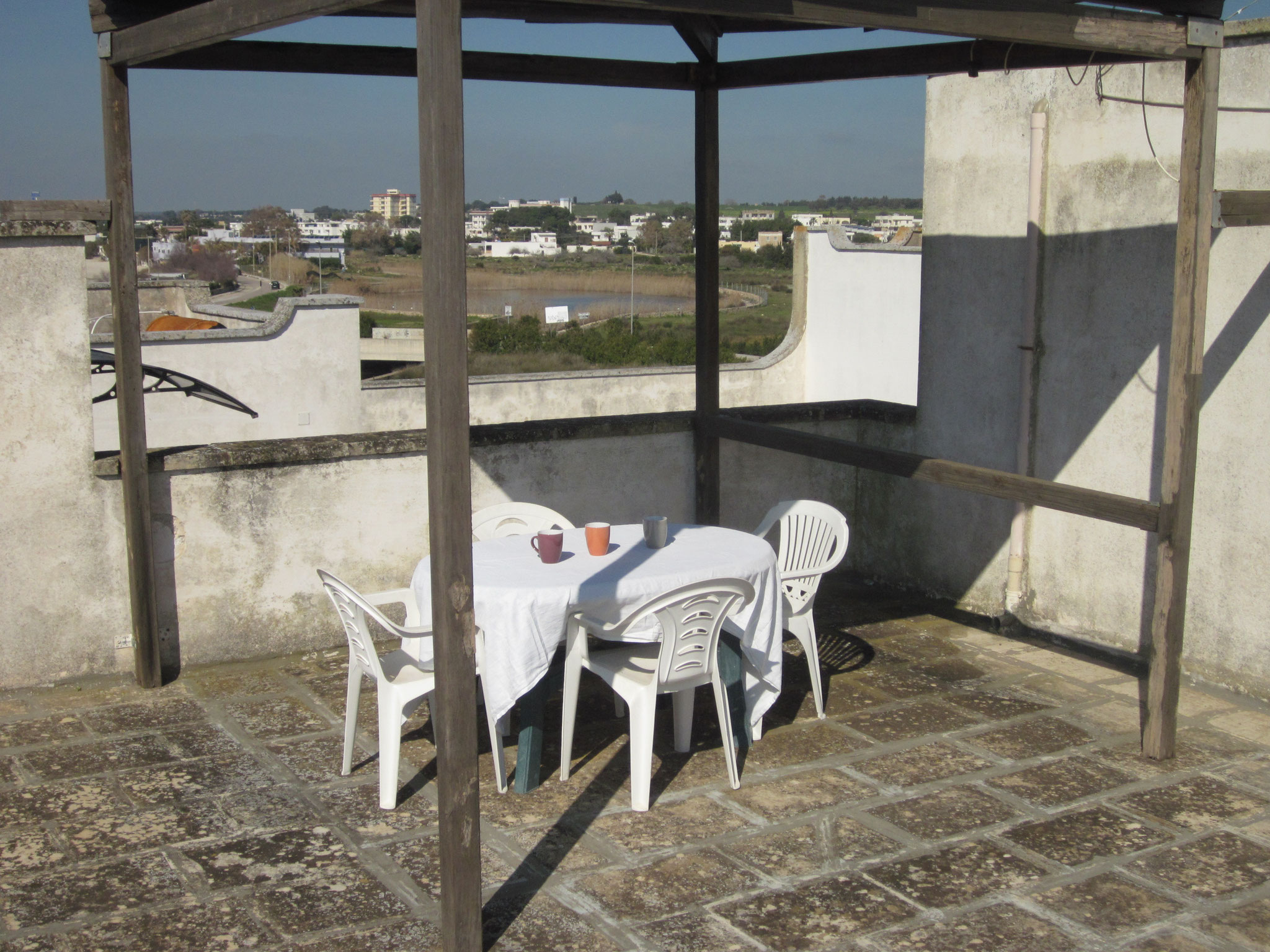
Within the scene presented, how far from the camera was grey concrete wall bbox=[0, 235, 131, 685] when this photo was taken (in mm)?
5250

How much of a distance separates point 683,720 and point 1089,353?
2.80m

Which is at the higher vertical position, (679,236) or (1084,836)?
(679,236)

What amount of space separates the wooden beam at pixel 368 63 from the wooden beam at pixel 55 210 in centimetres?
66

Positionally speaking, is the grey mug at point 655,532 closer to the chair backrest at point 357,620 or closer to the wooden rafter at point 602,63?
the chair backrest at point 357,620

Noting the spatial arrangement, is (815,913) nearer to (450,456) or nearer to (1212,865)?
(1212,865)

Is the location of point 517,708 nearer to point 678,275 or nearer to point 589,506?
point 589,506

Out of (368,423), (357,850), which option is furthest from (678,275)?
(357,850)

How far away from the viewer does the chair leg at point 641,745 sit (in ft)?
13.6

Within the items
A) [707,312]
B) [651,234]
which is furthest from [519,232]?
[707,312]

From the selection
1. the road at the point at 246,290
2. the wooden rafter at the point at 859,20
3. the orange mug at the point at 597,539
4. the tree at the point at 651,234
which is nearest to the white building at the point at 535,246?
the tree at the point at 651,234

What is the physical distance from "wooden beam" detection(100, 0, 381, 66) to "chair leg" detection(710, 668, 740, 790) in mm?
2494

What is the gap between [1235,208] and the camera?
14.7ft

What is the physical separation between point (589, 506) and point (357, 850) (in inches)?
117

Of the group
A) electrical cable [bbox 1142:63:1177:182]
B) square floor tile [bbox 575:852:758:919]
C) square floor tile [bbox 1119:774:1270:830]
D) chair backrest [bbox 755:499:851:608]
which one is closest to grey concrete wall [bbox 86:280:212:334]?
chair backrest [bbox 755:499:851:608]
